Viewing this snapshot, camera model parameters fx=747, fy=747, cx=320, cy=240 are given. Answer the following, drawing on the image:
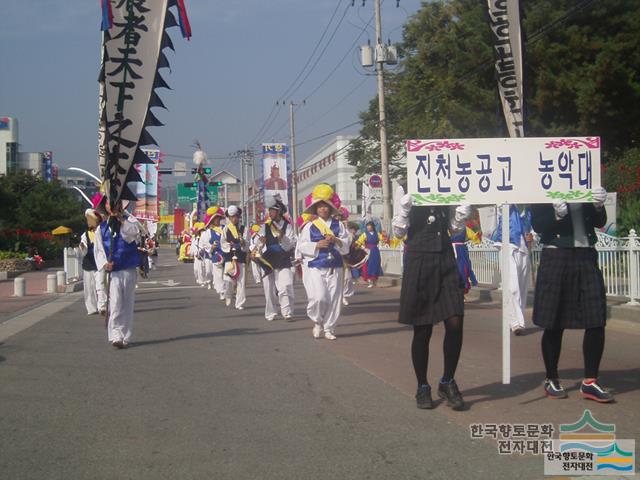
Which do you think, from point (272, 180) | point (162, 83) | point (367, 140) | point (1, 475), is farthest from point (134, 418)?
point (367, 140)

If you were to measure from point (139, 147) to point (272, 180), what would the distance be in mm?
25942

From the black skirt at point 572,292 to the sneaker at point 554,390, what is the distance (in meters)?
0.45

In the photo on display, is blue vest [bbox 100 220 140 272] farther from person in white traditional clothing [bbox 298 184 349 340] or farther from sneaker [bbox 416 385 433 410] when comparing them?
sneaker [bbox 416 385 433 410]

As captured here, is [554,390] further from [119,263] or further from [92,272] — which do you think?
[92,272]

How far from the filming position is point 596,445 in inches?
188

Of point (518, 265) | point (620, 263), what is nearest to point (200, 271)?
point (620, 263)

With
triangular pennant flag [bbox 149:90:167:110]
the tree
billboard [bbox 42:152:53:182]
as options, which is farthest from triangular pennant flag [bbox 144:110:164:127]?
billboard [bbox 42:152:53:182]

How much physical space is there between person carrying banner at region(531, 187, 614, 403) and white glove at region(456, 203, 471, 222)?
2.51ft

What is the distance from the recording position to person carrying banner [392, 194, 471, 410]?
5.82m

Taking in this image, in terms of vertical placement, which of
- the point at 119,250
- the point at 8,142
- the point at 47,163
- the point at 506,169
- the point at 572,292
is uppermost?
the point at 8,142

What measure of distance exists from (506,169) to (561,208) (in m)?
0.55

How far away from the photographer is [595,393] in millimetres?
5941

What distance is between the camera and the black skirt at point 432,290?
5832 mm

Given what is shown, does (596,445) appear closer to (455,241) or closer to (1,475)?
(1,475)
